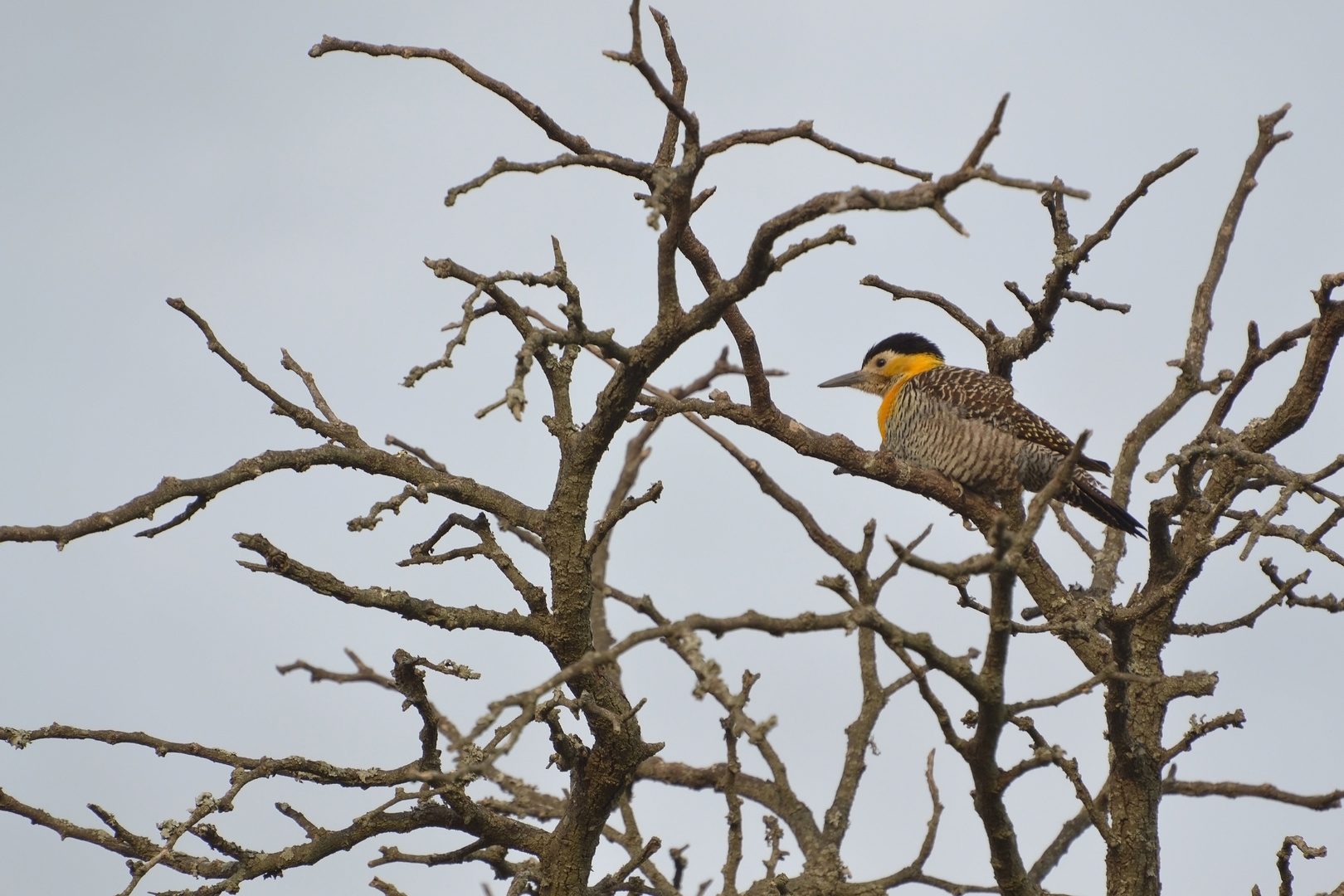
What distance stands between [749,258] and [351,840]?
2.02m

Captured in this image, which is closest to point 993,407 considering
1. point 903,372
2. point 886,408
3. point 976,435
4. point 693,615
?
point 976,435

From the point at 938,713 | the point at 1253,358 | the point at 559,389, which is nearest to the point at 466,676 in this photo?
the point at 559,389

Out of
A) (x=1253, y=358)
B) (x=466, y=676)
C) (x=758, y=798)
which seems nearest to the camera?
(x=466, y=676)

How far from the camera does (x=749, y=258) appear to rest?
287 cm

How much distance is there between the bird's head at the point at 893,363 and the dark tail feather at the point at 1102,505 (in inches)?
104

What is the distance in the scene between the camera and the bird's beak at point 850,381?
8.43 metres

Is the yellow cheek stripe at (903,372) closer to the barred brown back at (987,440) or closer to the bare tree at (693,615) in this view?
the barred brown back at (987,440)

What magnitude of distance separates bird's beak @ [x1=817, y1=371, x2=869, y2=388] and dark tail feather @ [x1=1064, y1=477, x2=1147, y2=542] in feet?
9.05

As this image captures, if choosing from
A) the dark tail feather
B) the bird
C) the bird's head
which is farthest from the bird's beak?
the dark tail feather

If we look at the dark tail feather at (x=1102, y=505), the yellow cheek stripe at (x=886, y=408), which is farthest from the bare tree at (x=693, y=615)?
the yellow cheek stripe at (x=886, y=408)

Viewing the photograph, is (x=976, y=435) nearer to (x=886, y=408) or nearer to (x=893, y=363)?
(x=886, y=408)

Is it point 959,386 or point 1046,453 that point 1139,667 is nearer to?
point 1046,453

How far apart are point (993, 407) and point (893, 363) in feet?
5.07

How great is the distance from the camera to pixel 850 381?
27.7 ft
